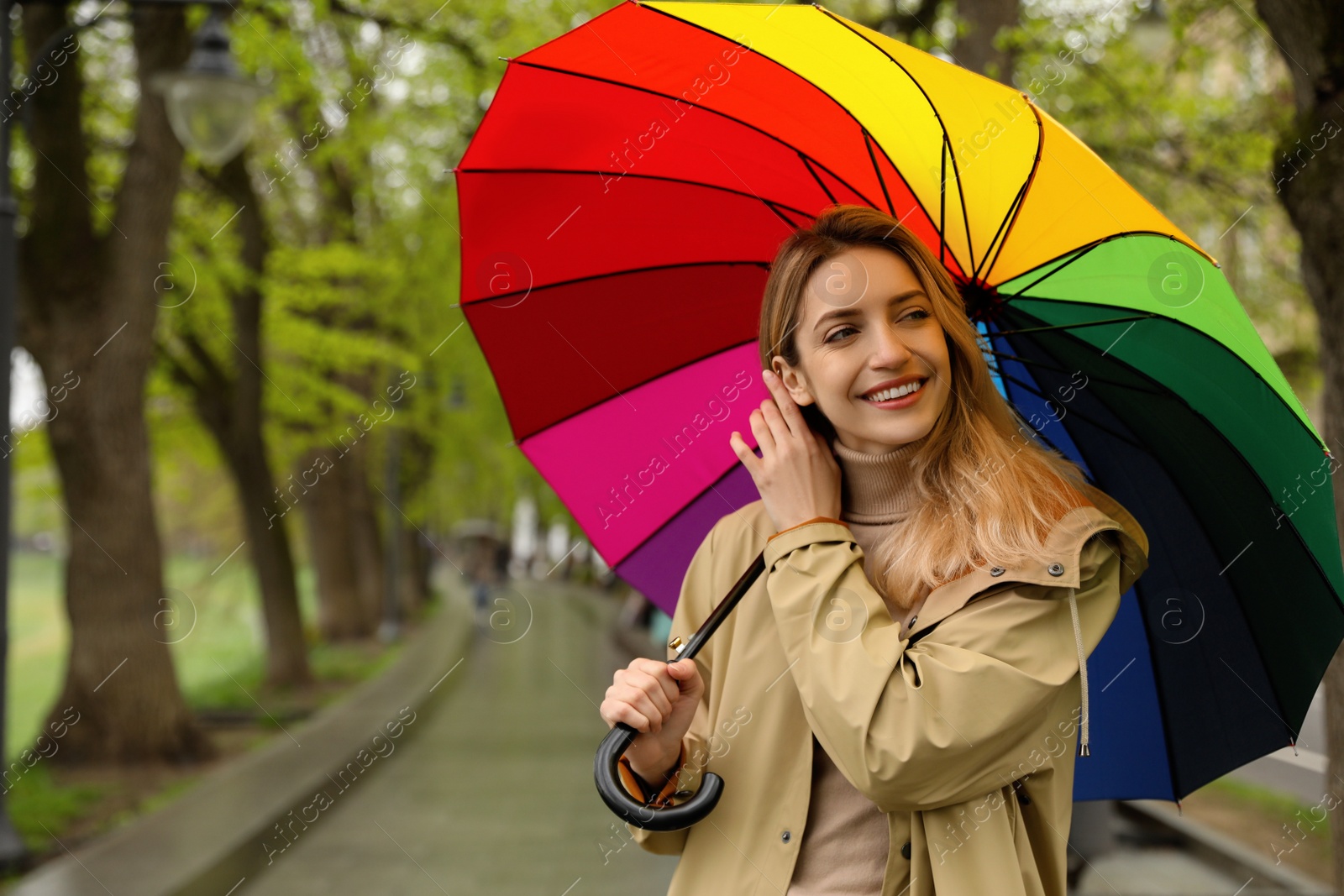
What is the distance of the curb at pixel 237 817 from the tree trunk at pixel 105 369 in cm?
102

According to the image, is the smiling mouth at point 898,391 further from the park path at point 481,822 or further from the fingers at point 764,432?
the park path at point 481,822

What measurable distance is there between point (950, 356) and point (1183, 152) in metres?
8.74

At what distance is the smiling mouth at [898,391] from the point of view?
203 centimetres

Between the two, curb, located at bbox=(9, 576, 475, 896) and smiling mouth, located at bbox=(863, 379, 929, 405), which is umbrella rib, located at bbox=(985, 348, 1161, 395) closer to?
smiling mouth, located at bbox=(863, 379, 929, 405)

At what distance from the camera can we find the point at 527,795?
10219mm

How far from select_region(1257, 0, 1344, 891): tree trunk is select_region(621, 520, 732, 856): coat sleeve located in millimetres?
2268

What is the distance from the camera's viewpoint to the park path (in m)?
7.62

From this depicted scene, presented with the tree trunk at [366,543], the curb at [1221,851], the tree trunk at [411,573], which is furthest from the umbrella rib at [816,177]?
the tree trunk at [411,573]

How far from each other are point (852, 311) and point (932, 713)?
26.8 inches

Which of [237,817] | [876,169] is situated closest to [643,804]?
[876,169]

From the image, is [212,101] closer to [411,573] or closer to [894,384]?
[894,384]

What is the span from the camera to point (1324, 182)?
143 inches

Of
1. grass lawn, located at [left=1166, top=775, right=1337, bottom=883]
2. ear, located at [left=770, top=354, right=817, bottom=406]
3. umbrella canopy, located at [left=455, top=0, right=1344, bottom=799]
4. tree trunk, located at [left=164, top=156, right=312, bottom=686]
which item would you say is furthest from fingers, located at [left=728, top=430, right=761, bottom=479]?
tree trunk, located at [left=164, top=156, right=312, bottom=686]

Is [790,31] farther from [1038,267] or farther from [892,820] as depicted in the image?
[892,820]
